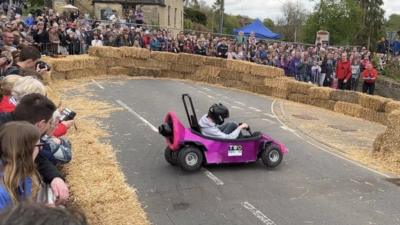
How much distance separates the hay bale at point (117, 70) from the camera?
22425 millimetres

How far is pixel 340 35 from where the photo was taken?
41500 millimetres

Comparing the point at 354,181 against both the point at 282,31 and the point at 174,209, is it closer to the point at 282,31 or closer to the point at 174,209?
the point at 174,209

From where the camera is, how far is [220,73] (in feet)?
71.3

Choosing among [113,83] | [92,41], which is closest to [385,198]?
[113,83]

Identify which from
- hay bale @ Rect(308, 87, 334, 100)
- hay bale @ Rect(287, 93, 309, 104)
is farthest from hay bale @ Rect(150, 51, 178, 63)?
hay bale @ Rect(308, 87, 334, 100)

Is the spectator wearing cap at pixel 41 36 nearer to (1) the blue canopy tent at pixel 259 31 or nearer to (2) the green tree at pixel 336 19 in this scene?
(1) the blue canopy tent at pixel 259 31

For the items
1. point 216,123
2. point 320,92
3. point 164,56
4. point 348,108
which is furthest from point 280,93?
point 216,123

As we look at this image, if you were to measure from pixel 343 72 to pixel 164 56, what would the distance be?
26.3 ft

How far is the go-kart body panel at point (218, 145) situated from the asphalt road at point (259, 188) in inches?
9.0

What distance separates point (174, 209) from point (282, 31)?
6639cm

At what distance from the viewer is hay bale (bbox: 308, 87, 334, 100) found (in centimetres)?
1767

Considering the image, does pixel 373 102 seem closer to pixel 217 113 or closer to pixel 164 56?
pixel 217 113

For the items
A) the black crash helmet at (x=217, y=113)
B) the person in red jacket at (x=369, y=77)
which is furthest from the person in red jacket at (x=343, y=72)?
the black crash helmet at (x=217, y=113)

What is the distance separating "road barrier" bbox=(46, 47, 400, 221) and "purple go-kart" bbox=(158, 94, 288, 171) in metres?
7.73
